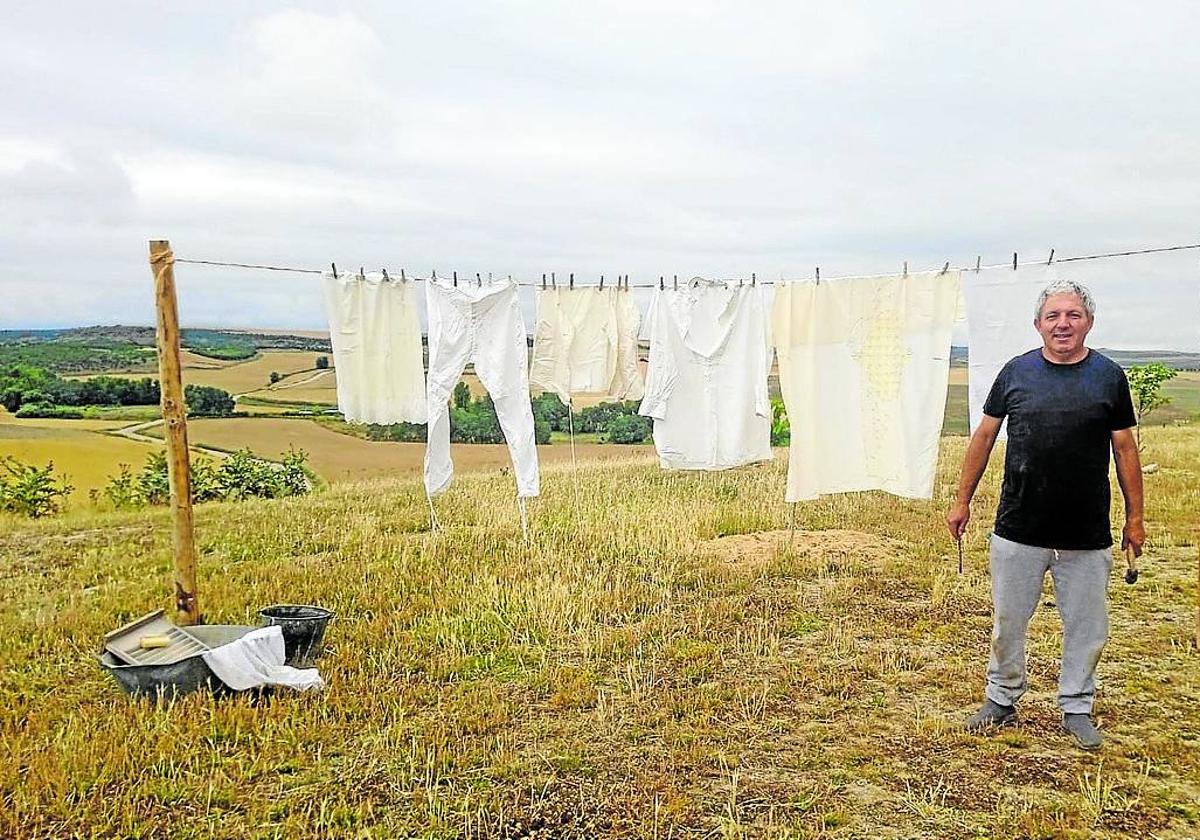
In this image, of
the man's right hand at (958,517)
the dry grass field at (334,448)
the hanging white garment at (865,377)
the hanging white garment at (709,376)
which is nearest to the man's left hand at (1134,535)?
the man's right hand at (958,517)

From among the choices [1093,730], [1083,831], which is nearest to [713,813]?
[1083,831]

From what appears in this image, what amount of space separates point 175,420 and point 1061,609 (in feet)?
14.8

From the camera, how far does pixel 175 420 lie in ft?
16.4

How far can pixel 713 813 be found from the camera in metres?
3.45

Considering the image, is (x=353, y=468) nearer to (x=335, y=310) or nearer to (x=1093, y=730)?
(x=335, y=310)

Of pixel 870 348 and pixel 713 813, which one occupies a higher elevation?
pixel 870 348

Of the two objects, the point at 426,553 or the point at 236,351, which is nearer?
the point at 426,553

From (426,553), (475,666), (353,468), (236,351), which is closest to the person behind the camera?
(475,666)

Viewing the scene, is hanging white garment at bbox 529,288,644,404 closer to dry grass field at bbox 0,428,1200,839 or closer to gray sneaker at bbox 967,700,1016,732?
dry grass field at bbox 0,428,1200,839

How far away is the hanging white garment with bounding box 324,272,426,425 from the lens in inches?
263

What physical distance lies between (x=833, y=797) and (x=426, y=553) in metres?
4.51

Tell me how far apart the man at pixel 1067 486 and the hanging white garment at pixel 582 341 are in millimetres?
4337

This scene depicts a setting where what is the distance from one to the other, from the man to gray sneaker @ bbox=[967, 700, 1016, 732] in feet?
0.77

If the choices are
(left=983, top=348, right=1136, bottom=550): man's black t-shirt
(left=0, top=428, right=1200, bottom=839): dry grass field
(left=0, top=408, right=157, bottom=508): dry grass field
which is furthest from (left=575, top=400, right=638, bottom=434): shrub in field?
(left=983, top=348, right=1136, bottom=550): man's black t-shirt
